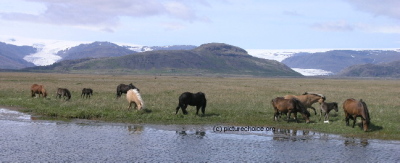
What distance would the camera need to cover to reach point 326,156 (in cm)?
1839

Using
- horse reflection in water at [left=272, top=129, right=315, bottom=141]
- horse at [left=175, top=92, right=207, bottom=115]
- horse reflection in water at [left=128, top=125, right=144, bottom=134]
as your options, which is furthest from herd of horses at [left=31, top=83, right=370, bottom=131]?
horse reflection in water at [left=128, top=125, right=144, bottom=134]

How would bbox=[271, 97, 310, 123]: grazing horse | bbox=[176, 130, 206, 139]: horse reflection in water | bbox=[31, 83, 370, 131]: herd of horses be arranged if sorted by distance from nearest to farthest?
1. bbox=[176, 130, 206, 139]: horse reflection in water
2. bbox=[31, 83, 370, 131]: herd of horses
3. bbox=[271, 97, 310, 123]: grazing horse

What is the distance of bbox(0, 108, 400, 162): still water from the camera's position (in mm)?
17703

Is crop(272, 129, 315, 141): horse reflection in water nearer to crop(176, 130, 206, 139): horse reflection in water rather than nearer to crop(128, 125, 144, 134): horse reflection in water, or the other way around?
crop(176, 130, 206, 139): horse reflection in water

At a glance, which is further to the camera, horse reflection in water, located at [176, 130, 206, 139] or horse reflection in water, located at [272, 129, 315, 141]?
horse reflection in water, located at [176, 130, 206, 139]

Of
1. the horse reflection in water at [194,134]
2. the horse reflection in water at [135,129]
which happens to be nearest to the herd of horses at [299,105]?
the horse reflection in water at [135,129]

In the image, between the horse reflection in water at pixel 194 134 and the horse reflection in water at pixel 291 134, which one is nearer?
the horse reflection in water at pixel 291 134

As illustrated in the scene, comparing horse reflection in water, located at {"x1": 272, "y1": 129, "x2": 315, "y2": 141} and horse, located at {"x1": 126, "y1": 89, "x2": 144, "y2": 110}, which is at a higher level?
horse, located at {"x1": 126, "y1": 89, "x2": 144, "y2": 110}

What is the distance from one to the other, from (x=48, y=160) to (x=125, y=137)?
5546mm

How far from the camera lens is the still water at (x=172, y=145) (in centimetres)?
1770

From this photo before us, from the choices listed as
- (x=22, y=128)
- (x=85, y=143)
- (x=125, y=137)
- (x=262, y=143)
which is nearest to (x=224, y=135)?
(x=262, y=143)

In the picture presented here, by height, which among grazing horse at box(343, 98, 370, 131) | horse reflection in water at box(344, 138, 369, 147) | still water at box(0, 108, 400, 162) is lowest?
still water at box(0, 108, 400, 162)

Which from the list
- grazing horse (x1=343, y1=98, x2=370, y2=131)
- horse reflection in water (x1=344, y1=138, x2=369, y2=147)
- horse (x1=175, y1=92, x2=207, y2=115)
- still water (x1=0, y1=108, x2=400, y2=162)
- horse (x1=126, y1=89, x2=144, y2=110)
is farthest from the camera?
horse (x1=126, y1=89, x2=144, y2=110)

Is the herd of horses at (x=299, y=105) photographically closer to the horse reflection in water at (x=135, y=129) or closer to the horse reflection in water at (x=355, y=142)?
the horse reflection in water at (x=355, y=142)
